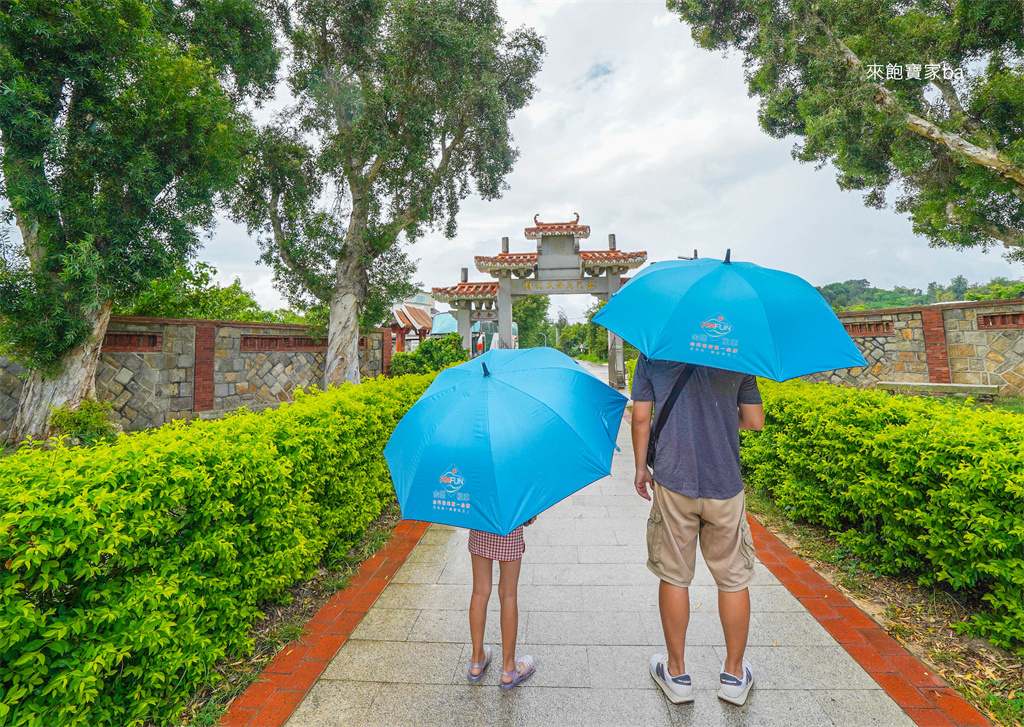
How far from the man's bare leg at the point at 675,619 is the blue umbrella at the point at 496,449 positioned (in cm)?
76

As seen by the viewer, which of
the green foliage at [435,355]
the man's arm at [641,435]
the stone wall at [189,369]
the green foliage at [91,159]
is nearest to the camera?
the man's arm at [641,435]

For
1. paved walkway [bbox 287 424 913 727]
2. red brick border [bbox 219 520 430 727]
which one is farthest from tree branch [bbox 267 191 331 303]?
paved walkway [bbox 287 424 913 727]

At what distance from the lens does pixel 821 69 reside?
936 cm

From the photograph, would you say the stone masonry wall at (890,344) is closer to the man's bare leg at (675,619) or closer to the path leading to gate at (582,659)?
the path leading to gate at (582,659)

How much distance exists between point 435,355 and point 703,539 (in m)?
9.93

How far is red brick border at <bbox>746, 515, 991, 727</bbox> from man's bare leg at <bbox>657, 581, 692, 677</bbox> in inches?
40.5

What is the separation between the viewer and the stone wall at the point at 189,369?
736cm

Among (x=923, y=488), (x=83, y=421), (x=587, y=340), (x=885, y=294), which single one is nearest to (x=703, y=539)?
(x=923, y=488)

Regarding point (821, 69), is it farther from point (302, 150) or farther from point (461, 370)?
point (461, 370)

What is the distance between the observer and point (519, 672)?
228 cm

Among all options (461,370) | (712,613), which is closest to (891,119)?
(712,613)

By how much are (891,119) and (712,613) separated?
10387 mm

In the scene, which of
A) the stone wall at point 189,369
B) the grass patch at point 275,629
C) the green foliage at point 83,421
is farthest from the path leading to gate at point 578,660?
the stone wall at point 189,369

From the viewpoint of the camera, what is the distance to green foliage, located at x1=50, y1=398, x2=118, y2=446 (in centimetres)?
600
